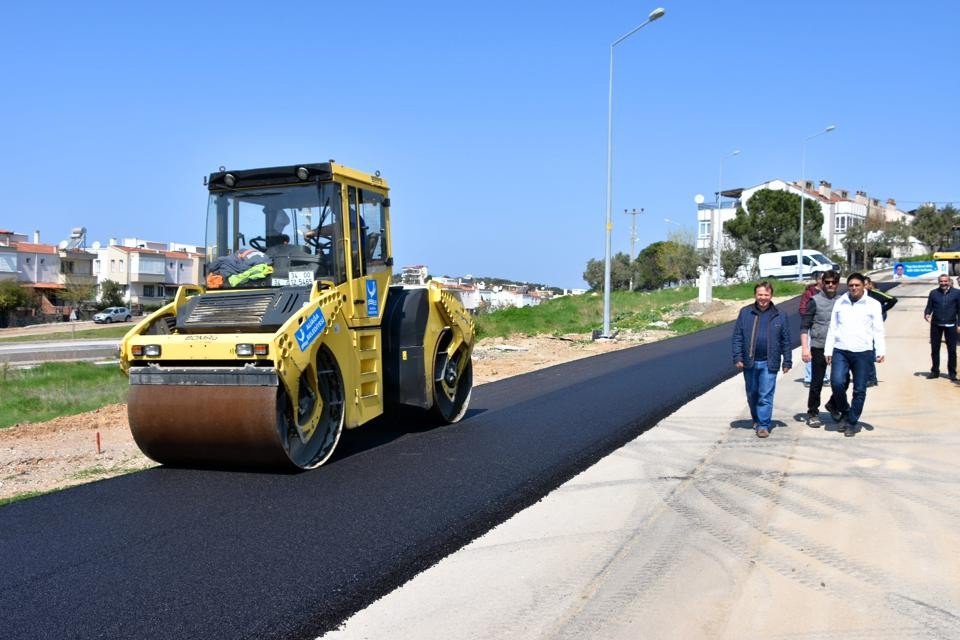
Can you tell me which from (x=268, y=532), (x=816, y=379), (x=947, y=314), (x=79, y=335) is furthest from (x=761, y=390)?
(x=79, y=335)

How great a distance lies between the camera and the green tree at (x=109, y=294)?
7544 centimetres

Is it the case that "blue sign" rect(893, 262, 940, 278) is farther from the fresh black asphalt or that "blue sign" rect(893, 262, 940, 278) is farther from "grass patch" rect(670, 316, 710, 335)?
the fresh black asphalt

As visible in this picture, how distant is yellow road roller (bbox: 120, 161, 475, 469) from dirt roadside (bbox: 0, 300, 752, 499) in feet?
3.43

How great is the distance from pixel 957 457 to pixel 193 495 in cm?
644

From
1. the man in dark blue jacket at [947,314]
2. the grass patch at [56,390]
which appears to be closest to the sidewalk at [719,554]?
the man in dark blue jacket at [947,314]

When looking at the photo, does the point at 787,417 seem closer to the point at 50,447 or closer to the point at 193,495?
the point at 193,495

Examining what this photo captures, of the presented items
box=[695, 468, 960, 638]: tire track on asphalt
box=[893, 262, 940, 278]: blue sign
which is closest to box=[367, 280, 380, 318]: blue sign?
box=[695, 468, 960, 638]: tire track on asphalt

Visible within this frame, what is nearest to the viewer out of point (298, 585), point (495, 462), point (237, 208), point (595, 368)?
point (298, 585)

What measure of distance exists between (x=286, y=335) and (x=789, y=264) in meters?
47.1

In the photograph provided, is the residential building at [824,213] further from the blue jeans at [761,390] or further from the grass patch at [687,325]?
the blue jeans at [761,390]

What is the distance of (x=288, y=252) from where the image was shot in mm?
7926

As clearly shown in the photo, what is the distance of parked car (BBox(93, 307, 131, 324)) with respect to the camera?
65931mm

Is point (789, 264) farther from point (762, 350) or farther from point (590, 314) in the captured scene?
point (762, 350)

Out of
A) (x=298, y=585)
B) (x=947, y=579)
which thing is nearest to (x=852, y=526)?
(x=947, y=579)
